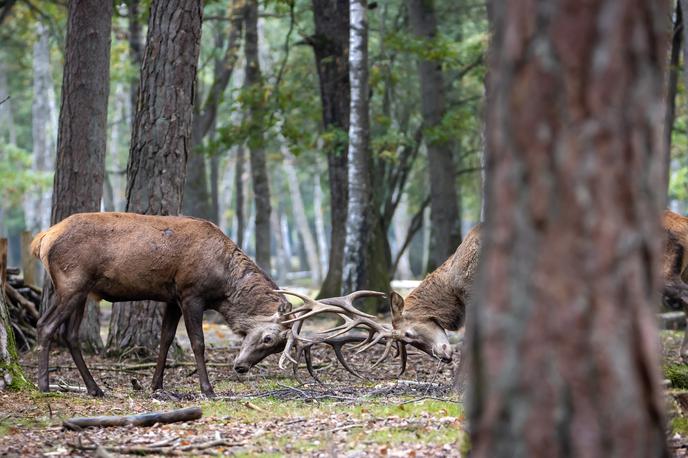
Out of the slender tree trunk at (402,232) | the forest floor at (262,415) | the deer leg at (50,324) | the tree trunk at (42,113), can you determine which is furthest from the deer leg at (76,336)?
the slender tree trunk at (402,232)

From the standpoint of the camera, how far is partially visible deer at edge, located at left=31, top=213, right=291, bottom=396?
9.19 metres

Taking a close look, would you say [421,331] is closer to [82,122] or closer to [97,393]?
[97,393]

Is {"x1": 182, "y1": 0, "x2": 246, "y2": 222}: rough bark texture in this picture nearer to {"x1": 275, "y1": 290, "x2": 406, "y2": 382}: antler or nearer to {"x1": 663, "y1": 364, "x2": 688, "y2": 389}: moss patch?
{"x1": 275, "y1": 290, "x2": 406, "y2": 382}: antler

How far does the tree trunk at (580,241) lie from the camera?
298cm

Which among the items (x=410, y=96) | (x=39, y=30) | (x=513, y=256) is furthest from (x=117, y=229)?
(x=39, y=30)

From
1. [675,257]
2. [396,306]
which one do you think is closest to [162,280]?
[396,306]

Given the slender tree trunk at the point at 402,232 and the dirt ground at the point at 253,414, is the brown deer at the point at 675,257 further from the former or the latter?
the slender tree trunk at the point at 402,232

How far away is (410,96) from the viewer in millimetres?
28922

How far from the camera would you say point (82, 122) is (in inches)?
509

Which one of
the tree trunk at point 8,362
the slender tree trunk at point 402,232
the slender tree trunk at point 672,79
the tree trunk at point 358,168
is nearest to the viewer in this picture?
the tree trunk at point 8,362

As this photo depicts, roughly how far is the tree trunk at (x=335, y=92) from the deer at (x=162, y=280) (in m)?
9.04

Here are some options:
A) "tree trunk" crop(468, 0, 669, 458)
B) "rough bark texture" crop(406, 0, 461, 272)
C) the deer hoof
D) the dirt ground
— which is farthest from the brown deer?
"rough bark texture" crop(406, 0, 461, 272)

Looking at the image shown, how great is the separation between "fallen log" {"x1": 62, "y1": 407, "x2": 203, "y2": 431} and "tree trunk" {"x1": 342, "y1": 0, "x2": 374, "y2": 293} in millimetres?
9121

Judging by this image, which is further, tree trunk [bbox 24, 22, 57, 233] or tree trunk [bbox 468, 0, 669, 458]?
tree trunk [bbox 24, 22, 57, 233]
